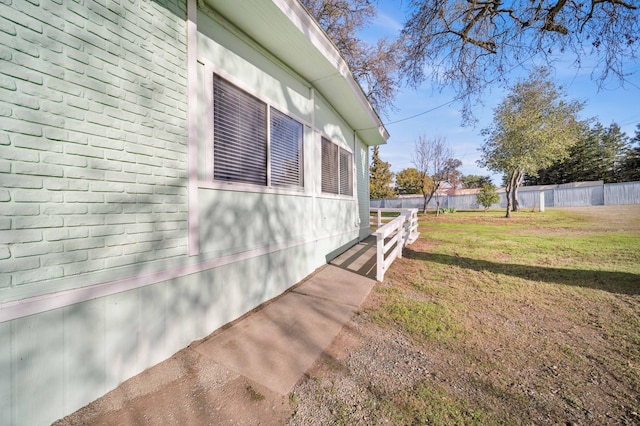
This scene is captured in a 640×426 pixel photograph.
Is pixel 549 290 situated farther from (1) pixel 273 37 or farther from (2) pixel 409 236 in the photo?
(1) pixel 273 37

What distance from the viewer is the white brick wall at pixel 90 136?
164 cm

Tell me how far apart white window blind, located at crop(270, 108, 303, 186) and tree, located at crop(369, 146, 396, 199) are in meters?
31.4

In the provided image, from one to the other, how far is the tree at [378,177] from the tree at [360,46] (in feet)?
77.7

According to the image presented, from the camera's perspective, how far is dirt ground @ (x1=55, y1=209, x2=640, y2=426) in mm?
1850

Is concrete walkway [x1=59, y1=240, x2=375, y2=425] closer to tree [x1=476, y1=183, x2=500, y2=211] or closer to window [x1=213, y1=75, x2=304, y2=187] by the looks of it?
window [x1=213, y1=75, x2=304, y2=187]

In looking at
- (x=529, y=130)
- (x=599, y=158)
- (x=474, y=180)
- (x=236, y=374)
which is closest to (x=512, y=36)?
(x=236, y=374)

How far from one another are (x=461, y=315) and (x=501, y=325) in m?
0.46

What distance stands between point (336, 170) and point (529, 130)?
1769 centimetres

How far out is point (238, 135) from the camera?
3.41 metres

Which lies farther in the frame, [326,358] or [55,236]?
[326,358]

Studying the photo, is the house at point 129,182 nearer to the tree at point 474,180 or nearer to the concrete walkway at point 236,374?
the concrete walkway at point 236,374

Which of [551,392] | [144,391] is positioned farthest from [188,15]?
[551,392]

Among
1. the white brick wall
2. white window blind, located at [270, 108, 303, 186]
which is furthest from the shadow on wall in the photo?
the white brick wall

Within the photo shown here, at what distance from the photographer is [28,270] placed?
167cm
